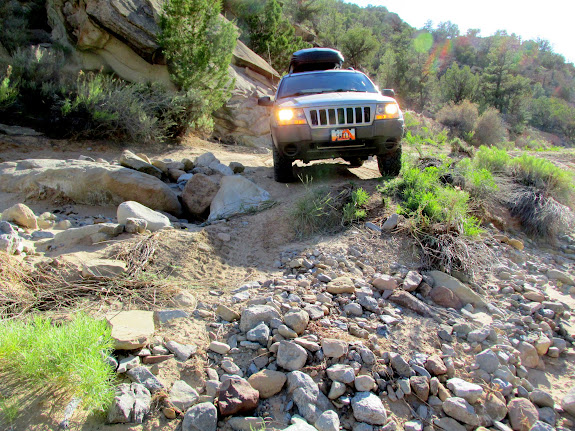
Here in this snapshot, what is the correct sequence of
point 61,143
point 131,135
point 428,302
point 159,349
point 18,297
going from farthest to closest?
point 131,135 < point 61,143 < point 428,302 < point 18,297 < point 159,349

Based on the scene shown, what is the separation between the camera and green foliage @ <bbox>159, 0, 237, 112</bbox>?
1004 centimetres

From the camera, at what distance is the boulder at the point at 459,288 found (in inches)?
138

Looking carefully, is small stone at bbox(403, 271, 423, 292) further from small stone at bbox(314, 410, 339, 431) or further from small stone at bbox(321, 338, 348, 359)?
small stone at bbox(314, 410, 339, 431)

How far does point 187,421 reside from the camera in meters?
1.97

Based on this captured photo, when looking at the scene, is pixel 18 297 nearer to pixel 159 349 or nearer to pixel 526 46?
pixel 159 349

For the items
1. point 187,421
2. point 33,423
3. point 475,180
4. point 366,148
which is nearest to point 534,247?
point 475,180

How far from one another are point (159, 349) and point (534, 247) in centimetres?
489

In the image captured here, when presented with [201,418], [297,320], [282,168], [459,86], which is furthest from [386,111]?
[459,86]

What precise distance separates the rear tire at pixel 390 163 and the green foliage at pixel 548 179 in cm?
205

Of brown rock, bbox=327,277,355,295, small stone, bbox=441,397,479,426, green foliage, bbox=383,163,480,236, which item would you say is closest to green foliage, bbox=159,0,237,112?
green foliage, bbox=383,163,480,236

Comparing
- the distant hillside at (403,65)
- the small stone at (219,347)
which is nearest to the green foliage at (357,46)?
the distant hillside at (403,65)

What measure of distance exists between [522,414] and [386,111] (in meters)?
3.78

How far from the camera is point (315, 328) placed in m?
2.75

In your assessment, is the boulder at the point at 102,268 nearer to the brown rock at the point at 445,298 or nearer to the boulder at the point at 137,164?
the brown rock at the point at 445,298
